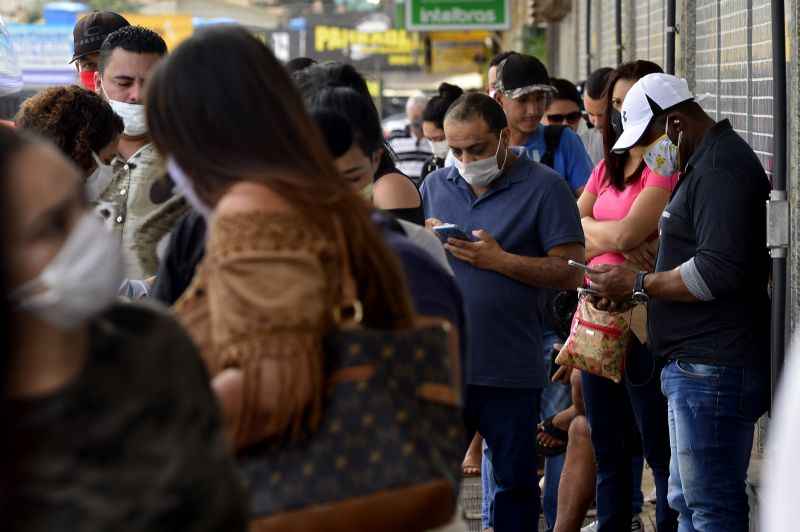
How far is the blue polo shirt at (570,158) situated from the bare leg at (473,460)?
147cm

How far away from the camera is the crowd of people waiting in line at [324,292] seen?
1.87 metres

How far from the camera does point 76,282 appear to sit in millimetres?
1862

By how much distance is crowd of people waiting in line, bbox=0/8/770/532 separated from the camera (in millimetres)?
1868

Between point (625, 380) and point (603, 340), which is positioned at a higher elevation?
point (603, 340)

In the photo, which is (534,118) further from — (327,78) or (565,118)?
(327,78)

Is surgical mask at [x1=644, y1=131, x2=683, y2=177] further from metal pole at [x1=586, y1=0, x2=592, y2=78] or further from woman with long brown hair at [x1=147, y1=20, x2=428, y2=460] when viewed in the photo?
metal pole at [x1=586, y1=0, x2=592, y2=78]

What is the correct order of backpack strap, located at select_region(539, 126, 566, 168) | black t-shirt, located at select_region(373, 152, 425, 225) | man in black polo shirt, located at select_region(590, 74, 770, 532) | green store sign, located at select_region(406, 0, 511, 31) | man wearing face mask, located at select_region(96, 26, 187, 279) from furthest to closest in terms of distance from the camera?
green store sign, located at select_region(406, 0, 511, 31) → backpack strap, located at select_region(539, 126, 566, 168) → man in black polo shirt, located at select_region(590, 74, 770, 532) → black t-shirt, located at select_region(373, 152, 425, 225) → man wearing face mask, located at select_region(96, 26, 187, 279)

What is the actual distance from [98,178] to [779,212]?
7.22 ft

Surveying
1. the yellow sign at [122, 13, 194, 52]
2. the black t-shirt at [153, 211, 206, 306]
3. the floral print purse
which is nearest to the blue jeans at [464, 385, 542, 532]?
the floral print purse

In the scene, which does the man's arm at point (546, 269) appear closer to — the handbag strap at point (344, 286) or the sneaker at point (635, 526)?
the sneaker at point (635, 526)

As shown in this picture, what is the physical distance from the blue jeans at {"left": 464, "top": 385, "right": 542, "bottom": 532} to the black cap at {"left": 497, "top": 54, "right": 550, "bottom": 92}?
243cm

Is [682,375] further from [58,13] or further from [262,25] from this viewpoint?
[58,13]

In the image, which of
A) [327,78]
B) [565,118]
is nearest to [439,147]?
[565,118]

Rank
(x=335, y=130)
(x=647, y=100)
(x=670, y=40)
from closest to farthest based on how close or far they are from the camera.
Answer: (x=335, y=130) → (x=647, y=100) → (x=670, y=40)
